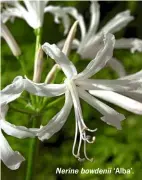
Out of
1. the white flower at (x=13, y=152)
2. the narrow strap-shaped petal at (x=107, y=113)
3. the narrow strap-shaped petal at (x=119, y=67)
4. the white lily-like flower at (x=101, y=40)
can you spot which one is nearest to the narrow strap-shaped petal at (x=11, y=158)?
the white flower at (x=13, y=152)

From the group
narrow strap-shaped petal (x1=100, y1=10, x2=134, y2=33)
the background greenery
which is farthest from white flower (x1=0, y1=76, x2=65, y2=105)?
narrow strap-shaped petal (x1=100, y1=10, x2=134, y2=33)

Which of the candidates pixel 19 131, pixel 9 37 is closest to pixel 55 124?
pixel 19 131

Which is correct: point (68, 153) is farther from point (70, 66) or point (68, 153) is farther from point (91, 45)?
point (70, 66)

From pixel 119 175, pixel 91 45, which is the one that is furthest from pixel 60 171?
pixel 91 45

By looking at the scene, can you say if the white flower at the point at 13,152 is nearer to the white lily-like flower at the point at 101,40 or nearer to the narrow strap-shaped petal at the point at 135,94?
the narrow strap-shaped petal at the point at 135,94

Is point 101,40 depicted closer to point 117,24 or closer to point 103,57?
point 117,24
